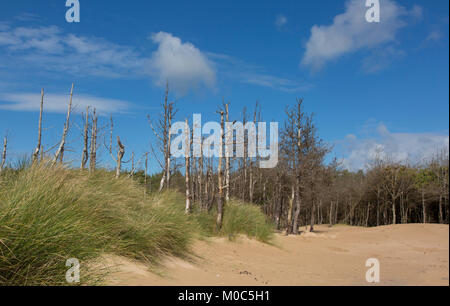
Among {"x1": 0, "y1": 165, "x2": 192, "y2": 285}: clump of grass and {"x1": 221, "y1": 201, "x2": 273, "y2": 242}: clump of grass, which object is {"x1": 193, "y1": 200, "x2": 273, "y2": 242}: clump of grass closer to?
{"x1": 221, "y1": 201, "x2": 273, "y2": 242}: clump of grass

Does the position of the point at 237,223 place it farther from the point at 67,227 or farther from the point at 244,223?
the point at 67,227

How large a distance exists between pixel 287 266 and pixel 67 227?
6.21 meters

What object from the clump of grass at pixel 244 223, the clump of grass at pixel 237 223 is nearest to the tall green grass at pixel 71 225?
the clump of grass at pixel 237 223

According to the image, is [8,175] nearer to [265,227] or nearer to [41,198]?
[41,198]

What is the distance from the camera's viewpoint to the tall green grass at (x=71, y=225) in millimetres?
3537

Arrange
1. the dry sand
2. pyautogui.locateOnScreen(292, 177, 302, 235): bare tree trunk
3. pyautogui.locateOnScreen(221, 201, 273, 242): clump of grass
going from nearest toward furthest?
1. the dry sand
2. pyautogui.locateOnScreen(221, 201, 273, 242): clump of grass
3. pyautogui.locateOnScreen(292, 177, 302, 235): bare tree trunk

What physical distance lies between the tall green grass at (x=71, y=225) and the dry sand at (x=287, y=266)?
1.22 feet

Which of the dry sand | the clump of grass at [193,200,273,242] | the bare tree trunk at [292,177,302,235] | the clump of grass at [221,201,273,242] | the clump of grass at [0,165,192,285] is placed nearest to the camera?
the clump of grass at [0,165,192,285]

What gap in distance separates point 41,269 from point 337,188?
3012cm

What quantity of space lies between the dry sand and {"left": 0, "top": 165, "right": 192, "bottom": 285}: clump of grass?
40 centimetres

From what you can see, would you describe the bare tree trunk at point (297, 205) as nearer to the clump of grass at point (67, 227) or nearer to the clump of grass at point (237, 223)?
the clump of grass at point (237, 223)

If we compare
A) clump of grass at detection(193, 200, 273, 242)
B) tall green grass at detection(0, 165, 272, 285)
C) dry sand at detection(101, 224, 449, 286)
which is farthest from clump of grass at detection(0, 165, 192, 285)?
clump of grass at detection(193, 200, 273, 242)

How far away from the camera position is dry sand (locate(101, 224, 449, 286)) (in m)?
5.32

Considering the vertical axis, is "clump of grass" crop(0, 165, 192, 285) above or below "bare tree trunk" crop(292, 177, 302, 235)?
above
